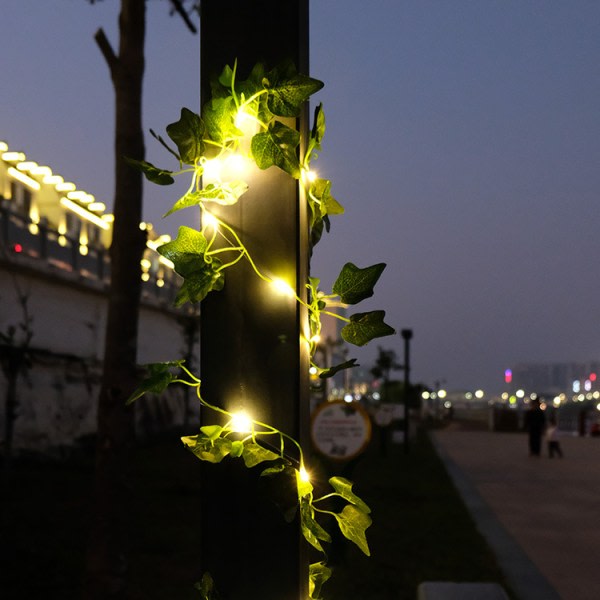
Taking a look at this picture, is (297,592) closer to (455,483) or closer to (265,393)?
(265,393)

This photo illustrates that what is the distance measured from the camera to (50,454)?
1981cm

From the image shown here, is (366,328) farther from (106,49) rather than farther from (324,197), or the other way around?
(106,49)

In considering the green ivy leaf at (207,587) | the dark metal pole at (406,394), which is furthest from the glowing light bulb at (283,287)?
the dark metal pole at (406,394)

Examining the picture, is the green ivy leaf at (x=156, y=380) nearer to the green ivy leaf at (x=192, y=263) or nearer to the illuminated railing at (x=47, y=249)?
the green ivy leaf at (x=192, y=263)

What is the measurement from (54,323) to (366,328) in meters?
21.8

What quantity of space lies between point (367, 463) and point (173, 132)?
64.0 ft

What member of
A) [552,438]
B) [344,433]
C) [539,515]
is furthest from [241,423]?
[552,438]

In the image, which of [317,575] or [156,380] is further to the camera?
[317,575]

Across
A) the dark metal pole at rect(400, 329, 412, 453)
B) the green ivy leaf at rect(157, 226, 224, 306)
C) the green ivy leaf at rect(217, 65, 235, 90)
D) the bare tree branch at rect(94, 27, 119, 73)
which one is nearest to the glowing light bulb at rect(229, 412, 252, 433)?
the green ivy leaf at rect(157, 226, 224, 306)

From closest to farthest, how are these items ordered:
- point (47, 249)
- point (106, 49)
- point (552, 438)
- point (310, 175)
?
point (310, 175) < point (106, 49) < point (47, 249) < point (552, 438)

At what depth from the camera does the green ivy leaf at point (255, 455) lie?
1706 mm

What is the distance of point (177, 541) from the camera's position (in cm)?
936

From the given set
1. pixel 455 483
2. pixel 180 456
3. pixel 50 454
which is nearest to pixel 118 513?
pixel 455 483

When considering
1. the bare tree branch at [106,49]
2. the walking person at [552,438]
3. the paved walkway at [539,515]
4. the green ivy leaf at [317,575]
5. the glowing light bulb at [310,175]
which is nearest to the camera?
the glowing light bulb at [310,175]
